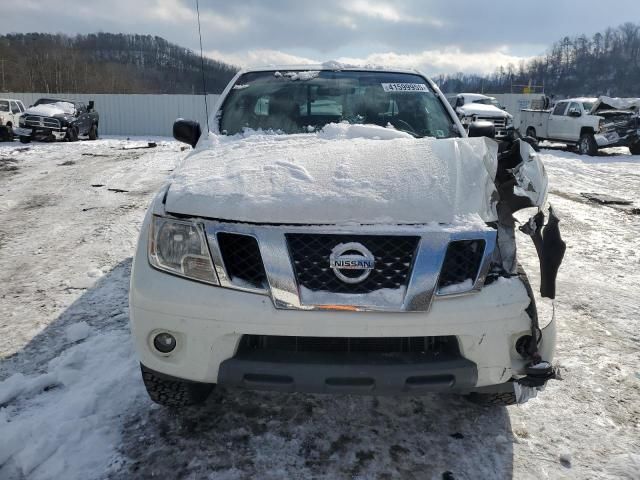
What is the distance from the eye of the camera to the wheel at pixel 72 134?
57.6ft

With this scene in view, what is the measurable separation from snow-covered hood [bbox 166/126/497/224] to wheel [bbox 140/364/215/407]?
29.7 inches

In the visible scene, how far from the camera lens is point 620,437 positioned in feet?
7.09

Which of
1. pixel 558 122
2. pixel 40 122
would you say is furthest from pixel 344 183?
pixel 40 122

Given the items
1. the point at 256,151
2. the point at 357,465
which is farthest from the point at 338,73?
the point at 357,465

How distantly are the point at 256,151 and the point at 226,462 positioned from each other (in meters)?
1.48

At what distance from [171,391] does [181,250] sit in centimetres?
68

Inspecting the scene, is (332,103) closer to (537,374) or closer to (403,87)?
(403,87)

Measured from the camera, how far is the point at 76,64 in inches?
2655

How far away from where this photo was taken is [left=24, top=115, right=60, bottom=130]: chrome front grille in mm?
16406

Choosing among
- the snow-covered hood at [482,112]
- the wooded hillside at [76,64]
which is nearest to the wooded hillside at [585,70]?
the wooded hillside at [76,64]

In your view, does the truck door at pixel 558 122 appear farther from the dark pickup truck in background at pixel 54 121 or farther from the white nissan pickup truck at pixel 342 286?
the dark pickup truck in background at pixel 54 121

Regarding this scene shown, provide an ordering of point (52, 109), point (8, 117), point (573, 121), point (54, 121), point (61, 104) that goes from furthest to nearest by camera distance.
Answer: point (61, 104) < point (8, 117) < point (52, 109) < point (54, 121) < point (573, 121)

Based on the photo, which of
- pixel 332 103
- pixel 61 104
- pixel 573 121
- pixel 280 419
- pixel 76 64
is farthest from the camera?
pixel 76 64

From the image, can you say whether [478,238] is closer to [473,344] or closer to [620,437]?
[473,344]
